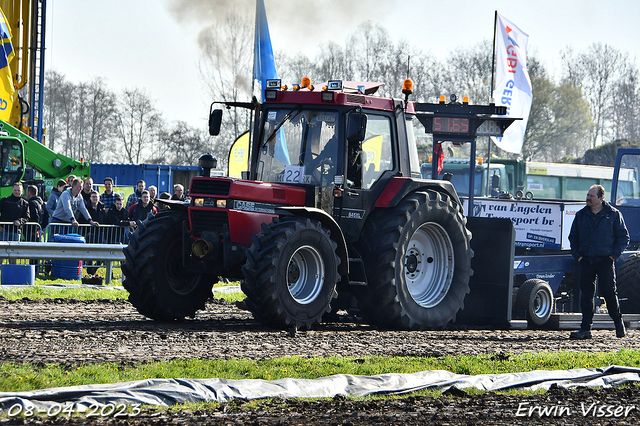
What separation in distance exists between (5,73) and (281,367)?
15432 millimetres

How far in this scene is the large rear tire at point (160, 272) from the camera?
9.17m

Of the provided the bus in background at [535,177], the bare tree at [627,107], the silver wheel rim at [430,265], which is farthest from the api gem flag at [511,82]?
the bare tree at [627,107]

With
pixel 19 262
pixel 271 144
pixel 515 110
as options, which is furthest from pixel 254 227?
pixel 515 110

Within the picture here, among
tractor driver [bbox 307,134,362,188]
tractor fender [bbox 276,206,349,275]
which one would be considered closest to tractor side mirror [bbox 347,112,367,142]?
tractor driver [bbox 307,134,362,188]

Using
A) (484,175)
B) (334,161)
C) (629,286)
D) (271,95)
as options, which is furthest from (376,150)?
(484,175)

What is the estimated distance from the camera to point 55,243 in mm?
13984

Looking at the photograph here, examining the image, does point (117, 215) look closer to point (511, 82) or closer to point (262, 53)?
point (262, 53)

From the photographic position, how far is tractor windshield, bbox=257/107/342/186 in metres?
9.45

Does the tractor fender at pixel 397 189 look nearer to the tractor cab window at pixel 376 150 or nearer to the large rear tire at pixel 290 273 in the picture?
the tractor cab window at pixel 376 150

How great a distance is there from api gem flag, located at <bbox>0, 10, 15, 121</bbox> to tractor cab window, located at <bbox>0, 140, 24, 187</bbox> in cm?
110

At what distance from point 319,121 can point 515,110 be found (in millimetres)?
12849

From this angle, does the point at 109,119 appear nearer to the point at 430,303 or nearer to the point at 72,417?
the point at 430,303

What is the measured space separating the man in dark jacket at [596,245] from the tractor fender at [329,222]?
3115 millimetres

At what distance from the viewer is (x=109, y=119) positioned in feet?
189
